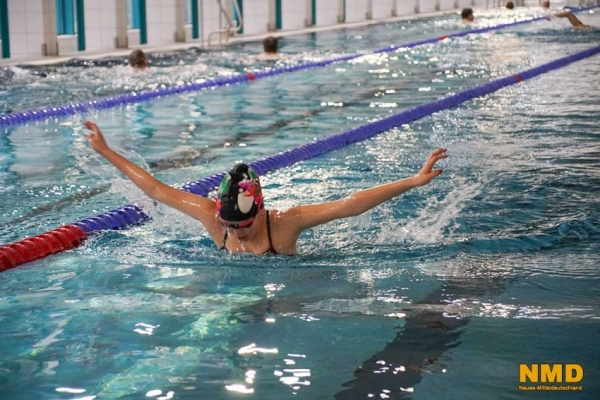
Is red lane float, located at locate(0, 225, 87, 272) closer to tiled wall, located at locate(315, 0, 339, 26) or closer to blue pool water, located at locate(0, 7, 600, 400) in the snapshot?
blue pool water, located at locate(0, 7, 600, 400)

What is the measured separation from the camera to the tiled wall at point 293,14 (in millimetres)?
25078

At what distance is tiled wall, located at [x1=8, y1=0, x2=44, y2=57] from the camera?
16.0 m

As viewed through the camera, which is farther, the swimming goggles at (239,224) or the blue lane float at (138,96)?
the blue lane float at (138,96)

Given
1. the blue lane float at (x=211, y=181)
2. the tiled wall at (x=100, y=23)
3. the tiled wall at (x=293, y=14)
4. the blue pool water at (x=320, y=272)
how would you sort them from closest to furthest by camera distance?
the blue pool water at (x=320, y=272), the blue lane float at (x=211, y=181), the tiled wall at (x=100, y=23), the tiled wall at (x=293, y=14)

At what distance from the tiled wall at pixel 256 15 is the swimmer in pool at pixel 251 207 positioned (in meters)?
19.5

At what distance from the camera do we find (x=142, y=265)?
456 cm

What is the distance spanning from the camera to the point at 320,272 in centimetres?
436

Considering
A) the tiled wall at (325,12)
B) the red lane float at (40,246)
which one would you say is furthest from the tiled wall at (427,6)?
the red lane float at (40,246)

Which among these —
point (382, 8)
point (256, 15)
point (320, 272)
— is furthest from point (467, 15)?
point (320, 272)

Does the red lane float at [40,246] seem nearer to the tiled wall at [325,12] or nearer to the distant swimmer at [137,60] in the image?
the distant swimmer at [137,60]

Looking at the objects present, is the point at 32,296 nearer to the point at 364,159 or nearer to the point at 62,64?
the point at 364,159

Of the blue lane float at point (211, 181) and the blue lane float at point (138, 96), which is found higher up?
the blue lane float at point (138, 96)
